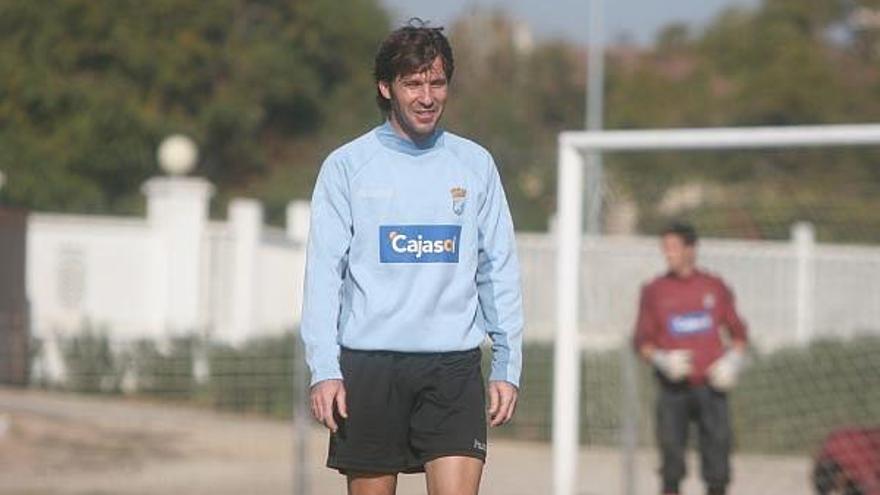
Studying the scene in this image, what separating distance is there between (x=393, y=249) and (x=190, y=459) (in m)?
10.7

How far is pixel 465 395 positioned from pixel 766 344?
1309cm

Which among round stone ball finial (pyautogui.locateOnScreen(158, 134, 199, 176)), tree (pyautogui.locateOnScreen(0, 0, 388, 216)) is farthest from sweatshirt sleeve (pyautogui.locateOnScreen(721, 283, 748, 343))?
tree (pyautogui.locateOnScreen(0, 0, 388, 216))

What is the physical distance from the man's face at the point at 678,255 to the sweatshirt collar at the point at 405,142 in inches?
262

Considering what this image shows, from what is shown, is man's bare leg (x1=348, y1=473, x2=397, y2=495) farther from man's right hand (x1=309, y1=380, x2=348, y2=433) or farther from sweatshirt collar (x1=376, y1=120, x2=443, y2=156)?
sweatshirt collar (x1=376, y1=120, x2=443, y2=156)

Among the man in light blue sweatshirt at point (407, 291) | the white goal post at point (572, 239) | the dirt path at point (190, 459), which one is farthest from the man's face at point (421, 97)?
the dirt path at point (190, 459)

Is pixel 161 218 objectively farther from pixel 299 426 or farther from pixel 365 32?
pixel 365 32

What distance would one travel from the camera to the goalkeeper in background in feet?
41.4

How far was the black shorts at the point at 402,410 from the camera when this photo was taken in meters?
6.20

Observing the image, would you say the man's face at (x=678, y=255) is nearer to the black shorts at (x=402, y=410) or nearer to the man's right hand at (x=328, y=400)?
the black shorts at (x=402, y=410)

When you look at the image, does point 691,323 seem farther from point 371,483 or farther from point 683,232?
point 371,483

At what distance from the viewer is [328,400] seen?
6.08 meters

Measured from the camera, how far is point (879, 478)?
518 inches

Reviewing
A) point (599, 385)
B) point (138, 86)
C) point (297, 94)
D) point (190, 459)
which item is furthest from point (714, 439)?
point (297, 94)

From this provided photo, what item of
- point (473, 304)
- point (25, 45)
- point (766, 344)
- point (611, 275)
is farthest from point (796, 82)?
point (473, 304)
